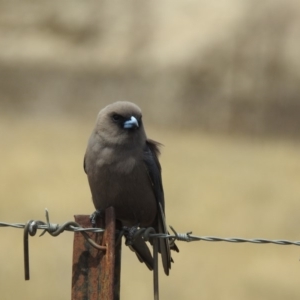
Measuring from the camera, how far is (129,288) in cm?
1095

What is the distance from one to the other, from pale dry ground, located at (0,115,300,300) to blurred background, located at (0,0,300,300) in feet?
0.07

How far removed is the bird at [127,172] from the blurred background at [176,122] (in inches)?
201

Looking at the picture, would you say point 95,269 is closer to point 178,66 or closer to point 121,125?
point 121,125

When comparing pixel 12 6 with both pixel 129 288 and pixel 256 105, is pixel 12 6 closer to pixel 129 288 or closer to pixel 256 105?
pixel 256 105

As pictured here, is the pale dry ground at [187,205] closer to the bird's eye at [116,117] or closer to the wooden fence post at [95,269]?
the bird's eye at [116,117]

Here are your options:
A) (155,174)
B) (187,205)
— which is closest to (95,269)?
(155,174)

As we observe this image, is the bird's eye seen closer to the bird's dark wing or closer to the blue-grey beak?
the blue-grey beak

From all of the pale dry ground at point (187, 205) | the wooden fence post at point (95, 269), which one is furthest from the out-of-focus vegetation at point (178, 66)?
the wooden fence post at point (95, 269)

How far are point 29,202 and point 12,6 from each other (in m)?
5.20

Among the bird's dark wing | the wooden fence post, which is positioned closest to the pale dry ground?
the bird's dark wing

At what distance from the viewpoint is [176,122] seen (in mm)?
13922

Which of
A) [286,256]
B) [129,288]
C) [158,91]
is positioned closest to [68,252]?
[129,288]

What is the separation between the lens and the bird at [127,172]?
5785 millimetres

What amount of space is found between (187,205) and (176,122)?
2151 millimetres
